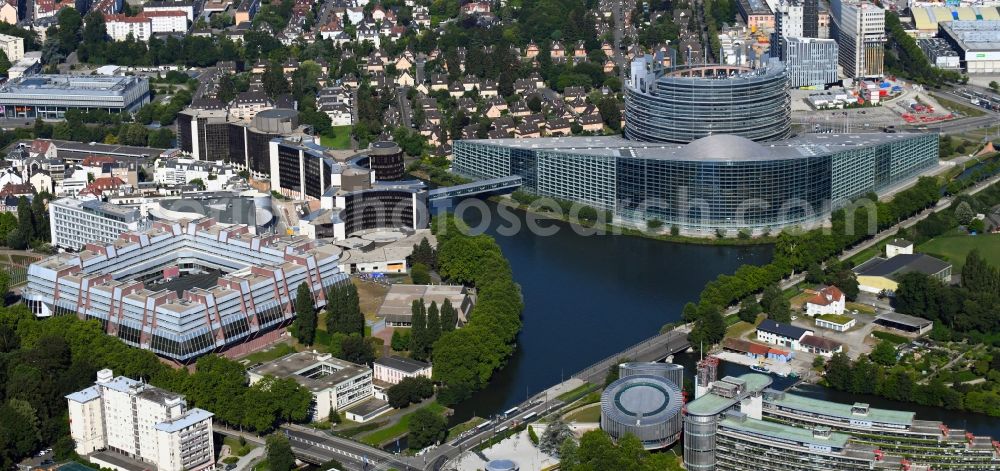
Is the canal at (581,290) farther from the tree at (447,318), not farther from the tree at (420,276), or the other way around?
the tree at (420,276)

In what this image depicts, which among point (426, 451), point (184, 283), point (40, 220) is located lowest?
point (426, 451)

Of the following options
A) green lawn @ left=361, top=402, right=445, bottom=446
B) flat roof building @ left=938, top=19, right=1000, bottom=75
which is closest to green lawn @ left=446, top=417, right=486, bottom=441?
green lawn @ left=361, top=402, right=445, bottom=446

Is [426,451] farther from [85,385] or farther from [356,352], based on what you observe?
[85,385]

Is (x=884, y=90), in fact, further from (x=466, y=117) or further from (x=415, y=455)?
(x=415, y=455)

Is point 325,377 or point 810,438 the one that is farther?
point 325,377

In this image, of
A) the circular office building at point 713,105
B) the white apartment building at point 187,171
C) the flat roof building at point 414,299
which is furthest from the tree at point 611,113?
the flat roof building at point 414,299

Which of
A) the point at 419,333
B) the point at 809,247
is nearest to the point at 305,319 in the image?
the point at 419,333
